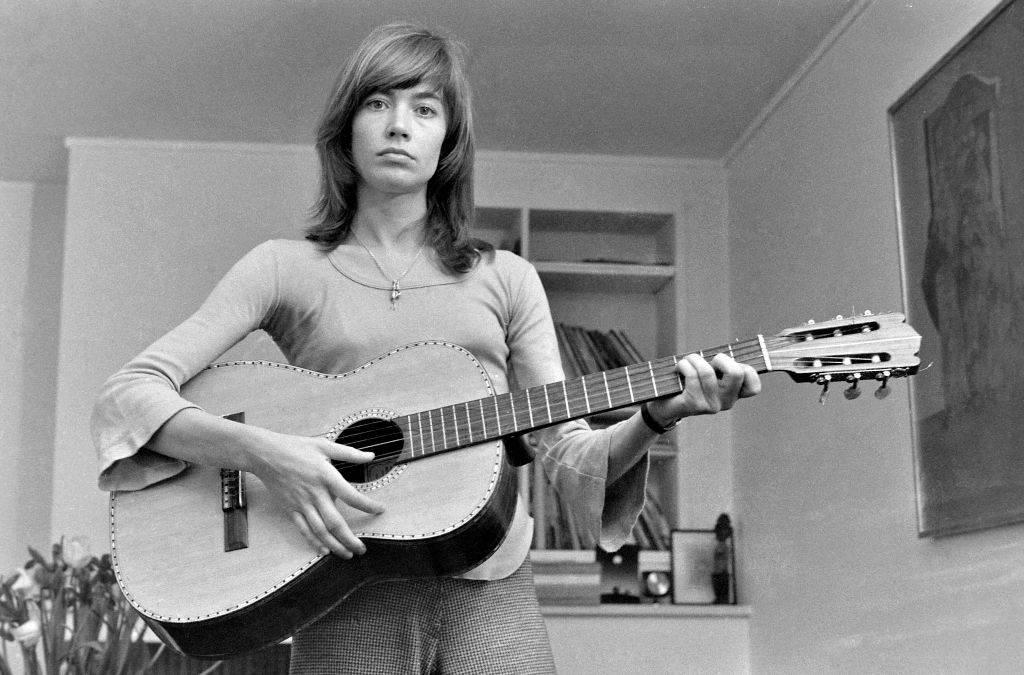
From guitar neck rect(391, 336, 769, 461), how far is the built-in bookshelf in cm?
236

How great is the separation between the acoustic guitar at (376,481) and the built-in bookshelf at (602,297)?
235 cm

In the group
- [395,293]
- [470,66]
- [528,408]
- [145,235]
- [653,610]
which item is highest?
[470,66]

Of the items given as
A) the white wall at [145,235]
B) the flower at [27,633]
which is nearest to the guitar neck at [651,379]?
the flower at [27,633]

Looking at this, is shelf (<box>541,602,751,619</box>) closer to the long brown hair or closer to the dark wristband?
→ the long brown hair

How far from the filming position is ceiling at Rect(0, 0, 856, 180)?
3.13 meters

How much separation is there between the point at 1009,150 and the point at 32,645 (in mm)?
1979

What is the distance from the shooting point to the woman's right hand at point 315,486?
1218mm

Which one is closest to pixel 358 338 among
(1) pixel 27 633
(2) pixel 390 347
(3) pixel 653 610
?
(2) pixel 390 347

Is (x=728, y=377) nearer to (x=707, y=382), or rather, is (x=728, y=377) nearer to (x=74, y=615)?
(x=707, y=382)

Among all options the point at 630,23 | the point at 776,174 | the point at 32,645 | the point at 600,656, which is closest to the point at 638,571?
the point at 600,656

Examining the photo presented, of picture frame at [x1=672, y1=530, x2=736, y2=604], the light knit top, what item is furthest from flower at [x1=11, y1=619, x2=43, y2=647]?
picture frame at [x1=672, y1=530, x2=736, y2=604]

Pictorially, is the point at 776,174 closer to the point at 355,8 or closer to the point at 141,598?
the point at 355,8

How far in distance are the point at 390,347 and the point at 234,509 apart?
0.80ft

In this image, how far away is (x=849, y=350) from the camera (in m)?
1.25
